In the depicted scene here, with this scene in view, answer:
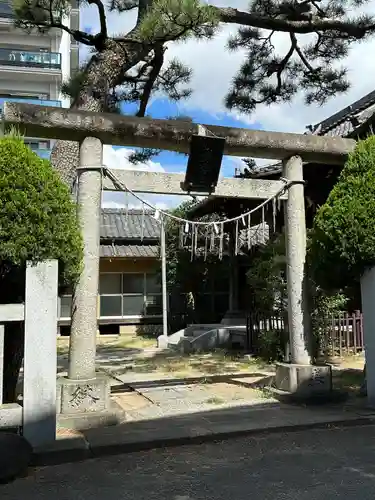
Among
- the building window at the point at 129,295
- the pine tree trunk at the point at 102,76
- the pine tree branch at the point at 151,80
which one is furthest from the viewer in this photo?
the building window at the point at 129,295

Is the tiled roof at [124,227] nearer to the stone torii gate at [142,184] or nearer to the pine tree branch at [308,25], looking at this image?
the pine tree branch at [308,25]

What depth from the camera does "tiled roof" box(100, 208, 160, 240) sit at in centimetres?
2231

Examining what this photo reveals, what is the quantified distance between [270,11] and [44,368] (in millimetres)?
8091

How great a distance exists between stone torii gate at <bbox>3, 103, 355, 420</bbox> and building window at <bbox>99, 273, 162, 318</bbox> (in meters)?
14.4

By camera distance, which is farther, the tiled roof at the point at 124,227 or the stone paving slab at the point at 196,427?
A: the tiled roof at the point at 124,227

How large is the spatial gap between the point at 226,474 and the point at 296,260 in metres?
3.58

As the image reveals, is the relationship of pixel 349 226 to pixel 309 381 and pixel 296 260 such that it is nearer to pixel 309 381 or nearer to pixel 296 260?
pixel 296 260

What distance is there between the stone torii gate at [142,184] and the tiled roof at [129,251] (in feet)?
45.8

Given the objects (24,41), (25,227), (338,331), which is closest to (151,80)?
(25,227)

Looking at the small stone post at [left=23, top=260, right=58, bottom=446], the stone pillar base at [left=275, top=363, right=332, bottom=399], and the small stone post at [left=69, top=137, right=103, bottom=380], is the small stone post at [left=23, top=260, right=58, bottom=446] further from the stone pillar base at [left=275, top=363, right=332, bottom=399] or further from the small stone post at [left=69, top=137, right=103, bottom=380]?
the stone pillar base at [left=275, top=363, right=332, bottom=399]

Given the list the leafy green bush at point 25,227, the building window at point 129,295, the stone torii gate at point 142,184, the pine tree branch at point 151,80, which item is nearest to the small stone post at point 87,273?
the stone torii gate at point 142,184

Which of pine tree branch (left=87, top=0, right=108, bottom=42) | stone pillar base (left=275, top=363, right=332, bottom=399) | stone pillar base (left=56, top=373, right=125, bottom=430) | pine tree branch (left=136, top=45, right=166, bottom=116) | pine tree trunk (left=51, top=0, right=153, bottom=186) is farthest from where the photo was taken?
pine tree branch (left=136, top=45, right=166, bottom=116)

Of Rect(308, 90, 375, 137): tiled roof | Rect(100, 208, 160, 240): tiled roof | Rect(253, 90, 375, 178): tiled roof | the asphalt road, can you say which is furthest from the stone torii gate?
Rect(100, 208, 160, 240): tiled roof

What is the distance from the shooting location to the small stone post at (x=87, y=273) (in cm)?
589
